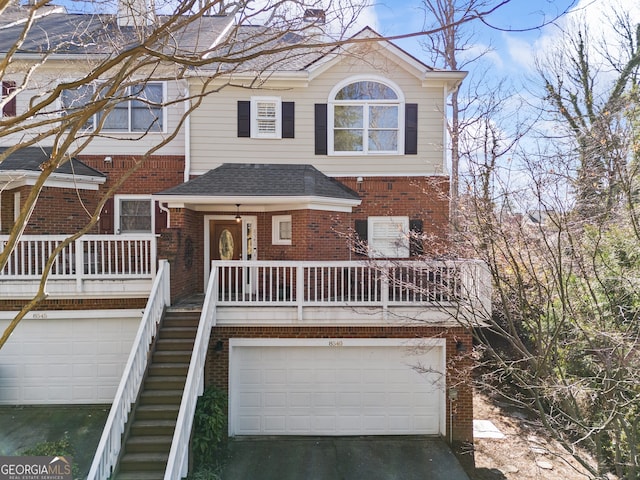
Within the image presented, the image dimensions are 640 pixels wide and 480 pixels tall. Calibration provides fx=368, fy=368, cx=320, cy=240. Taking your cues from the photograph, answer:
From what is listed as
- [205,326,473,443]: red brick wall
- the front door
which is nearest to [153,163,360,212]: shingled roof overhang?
the front door

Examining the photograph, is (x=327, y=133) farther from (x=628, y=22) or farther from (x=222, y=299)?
(x=628, y=22)

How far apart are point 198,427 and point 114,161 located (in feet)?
23.7

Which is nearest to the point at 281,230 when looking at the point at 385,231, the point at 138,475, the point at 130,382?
the point at 385,231

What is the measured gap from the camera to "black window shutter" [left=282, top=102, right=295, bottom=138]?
9.75 m

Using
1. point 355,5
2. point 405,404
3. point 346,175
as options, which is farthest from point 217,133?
point 405,404

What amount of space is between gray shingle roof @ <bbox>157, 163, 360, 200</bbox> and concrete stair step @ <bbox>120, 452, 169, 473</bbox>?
5155 mm

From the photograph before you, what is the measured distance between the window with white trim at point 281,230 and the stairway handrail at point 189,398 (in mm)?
2725

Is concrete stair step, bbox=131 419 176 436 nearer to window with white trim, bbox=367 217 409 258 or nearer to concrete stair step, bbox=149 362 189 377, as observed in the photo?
concrete stair step, bbox=149 362 189 377

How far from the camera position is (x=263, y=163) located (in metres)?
9.80

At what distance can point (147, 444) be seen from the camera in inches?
214

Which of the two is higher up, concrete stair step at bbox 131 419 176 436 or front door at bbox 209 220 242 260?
front door at bbox 209 220 242 260

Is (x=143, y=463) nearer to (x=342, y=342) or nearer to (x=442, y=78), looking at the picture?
(x=342, y=342)

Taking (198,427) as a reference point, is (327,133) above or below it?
above

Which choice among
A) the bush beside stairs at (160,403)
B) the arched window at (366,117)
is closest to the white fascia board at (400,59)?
the arched window at (366,117)
